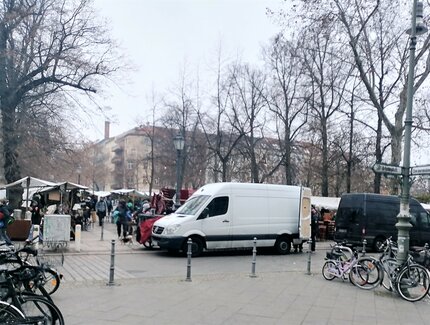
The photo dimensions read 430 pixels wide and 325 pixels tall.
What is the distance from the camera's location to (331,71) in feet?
99.6

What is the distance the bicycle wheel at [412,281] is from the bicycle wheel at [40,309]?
6981 millimetres

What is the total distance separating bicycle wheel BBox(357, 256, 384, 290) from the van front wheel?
22.9 ft

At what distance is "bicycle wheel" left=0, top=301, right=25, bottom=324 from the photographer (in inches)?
180

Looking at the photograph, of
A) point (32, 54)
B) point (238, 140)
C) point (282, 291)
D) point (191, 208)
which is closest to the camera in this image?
point (282, 291)

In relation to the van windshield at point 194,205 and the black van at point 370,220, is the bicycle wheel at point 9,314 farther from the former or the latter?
the black van at point 370,220

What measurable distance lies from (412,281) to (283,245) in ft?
26.9

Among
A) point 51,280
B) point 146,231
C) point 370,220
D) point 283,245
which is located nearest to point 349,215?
point 370,220

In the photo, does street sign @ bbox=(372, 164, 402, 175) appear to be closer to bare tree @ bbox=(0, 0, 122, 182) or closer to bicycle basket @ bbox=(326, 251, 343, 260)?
bicycle basket @ bbox=(326, 251, 343, 260)

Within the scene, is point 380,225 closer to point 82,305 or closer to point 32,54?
point 82,305

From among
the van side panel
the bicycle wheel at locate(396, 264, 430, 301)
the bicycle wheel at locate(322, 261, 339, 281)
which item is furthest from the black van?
the bicycle wheel at locate(396, 264, 430, 301)

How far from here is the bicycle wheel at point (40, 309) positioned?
5019mm

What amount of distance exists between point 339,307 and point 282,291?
1.50m

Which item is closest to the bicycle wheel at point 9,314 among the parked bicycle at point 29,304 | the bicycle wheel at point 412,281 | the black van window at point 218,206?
the parked bicycle at point 29,304

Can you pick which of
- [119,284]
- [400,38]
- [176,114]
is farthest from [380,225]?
[176,114]
